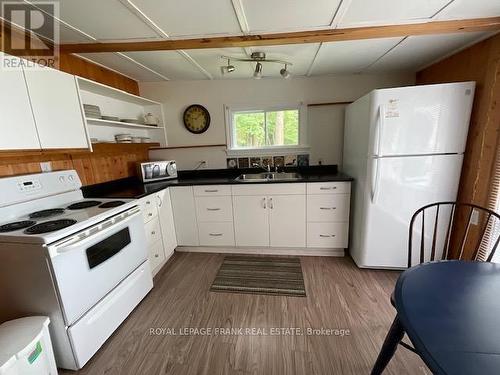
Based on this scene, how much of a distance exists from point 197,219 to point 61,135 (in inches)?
58.6

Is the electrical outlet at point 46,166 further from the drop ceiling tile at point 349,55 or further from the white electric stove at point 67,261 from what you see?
the drop ceiling tile at point 349,55

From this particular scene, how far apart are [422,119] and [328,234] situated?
139 centimetres

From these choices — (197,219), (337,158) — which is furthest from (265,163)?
(197,219)

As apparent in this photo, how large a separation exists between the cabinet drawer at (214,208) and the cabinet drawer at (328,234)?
0.94 m

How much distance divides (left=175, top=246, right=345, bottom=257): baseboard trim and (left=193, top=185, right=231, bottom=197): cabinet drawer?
70 centimetres

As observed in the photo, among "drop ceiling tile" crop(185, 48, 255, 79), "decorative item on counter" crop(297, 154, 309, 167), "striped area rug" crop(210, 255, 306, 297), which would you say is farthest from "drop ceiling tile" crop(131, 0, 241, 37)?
"striped area rug" crop(210, 255, 306, 297)

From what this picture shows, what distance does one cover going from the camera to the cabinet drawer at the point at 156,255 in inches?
86.9

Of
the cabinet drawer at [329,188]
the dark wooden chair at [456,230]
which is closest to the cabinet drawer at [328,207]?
the cabinet drawer at [329,188]

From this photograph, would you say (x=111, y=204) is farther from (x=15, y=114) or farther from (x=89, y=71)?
(x=89, y=71)

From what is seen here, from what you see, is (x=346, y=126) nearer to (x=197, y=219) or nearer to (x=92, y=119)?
(x=197, y=219)

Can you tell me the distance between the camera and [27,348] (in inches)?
42.1

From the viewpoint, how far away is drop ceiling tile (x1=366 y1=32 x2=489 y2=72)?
1787 millimetres

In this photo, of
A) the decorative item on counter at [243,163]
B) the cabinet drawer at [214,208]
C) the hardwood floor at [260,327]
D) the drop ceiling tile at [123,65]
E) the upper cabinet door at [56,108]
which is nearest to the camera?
the hardwood floor at [260,327]

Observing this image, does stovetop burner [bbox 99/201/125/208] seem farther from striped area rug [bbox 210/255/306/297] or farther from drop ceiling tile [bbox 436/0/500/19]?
drop ceiling tile [bbox 436/0/500/19]
